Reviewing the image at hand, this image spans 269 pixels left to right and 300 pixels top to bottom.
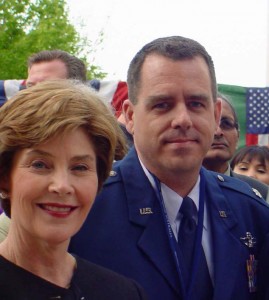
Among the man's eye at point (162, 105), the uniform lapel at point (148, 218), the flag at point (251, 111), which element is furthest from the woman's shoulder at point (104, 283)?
the flag at point (251, 111)

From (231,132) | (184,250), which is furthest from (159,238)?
(231,132)

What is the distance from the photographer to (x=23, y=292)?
8.07 feet

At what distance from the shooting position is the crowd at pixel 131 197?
251cm

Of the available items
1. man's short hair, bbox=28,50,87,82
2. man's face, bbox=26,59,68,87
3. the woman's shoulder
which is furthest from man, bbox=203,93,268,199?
the woman's shoulder

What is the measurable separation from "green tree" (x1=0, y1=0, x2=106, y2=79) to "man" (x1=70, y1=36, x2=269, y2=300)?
18.5 metres

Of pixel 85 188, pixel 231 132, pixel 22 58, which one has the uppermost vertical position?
pixel 85 188

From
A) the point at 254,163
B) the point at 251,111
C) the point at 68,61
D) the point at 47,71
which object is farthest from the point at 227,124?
the point at 251,111

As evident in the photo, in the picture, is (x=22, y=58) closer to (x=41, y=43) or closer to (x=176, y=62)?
(x=41, y=43)

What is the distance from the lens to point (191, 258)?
3.08 m

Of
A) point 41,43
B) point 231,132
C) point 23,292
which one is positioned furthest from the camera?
point 41,43

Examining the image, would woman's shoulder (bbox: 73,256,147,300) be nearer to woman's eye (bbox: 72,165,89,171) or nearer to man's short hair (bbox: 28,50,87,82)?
woman's eye (bbox: 72,165,89,171)

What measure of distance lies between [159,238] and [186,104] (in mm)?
549

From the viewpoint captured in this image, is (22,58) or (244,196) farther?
(22,58)

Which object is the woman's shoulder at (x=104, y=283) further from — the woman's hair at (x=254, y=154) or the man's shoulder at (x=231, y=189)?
the woman's hair at (x=254, y=154)
